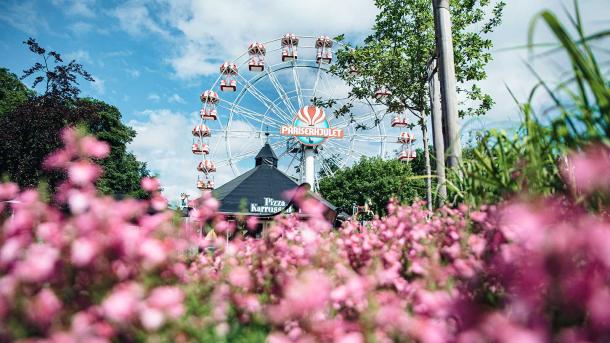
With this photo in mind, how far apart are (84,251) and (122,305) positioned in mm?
208

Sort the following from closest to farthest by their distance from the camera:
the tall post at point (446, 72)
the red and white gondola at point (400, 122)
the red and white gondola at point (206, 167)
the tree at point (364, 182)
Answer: the tall post at point (446, 72)
the red and white gondola at point (400, 122)
the red and white gondola at point (206, 167)
the tree at point (364, 182)

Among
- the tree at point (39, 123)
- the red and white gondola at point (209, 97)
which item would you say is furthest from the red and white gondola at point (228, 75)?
the tree at point (39, 123)

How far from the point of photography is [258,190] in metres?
13.9

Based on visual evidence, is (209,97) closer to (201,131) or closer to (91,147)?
(201,131)

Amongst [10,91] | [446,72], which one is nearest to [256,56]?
[10,91]

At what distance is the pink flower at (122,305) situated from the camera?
1.02 m

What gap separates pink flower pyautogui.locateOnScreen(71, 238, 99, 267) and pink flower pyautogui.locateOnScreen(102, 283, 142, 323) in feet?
0.41

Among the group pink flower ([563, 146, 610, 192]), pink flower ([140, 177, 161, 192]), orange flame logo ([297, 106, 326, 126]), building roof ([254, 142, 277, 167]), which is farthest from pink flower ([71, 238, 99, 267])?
orange flame logo ([297, 106, 326, 126])

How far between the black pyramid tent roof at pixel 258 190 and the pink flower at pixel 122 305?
38.9 feet

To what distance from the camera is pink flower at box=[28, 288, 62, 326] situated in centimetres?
111

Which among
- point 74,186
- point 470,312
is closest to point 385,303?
point 470,312

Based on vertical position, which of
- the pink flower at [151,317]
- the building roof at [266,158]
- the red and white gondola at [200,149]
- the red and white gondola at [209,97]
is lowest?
the pink flower at [151,317]

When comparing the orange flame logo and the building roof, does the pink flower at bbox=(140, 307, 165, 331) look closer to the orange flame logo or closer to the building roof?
the building roof

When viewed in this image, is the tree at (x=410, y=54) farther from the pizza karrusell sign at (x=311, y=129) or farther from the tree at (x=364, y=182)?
the tree at (x=364, y=182)
